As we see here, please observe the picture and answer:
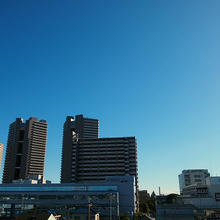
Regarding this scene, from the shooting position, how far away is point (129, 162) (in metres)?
128

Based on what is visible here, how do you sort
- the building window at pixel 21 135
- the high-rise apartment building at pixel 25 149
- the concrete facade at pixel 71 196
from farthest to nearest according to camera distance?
the building window at pixel 21 135 < the high-rise apartment building at pixel 25 149 < the concrete facade at pixel 71 196

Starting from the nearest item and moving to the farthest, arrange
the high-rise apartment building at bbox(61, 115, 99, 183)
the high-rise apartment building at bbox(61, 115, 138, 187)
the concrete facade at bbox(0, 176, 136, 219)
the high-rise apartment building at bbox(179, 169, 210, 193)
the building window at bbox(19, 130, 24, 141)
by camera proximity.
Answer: the concrete facade at bbox(0, 176, 136, 219), the high-rise apartment building at bbox(61, 115, 138, 187), the high-rise apartment building at bbox(61, 115, 99, 183), the high-rise apartment building at bbox(179, 169, 210, 193), the building window at bbox(19, 130, 24, 141)

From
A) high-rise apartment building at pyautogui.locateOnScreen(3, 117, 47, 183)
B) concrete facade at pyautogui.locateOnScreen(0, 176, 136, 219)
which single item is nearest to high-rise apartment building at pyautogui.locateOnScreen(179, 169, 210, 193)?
concrete facade at pyautogui.locateOnScreen(0, 176, 136, 219)

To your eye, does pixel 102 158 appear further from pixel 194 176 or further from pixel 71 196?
pixel 194 176

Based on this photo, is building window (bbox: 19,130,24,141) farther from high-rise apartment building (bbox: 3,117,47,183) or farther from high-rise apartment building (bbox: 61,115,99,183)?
high-rise apartment building (bbox: 61,115,99,183)

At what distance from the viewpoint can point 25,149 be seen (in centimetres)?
17888

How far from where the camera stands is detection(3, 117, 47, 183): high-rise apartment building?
174125mm

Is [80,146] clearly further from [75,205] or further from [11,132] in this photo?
[11,132]

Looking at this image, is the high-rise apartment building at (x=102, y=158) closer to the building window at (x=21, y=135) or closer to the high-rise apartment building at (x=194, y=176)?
the building window at (x=21, y=135)

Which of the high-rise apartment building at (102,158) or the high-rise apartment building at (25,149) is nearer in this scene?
the high-rise apartment building at (102,158)

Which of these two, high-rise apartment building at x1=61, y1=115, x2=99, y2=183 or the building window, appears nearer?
high-rise apartment building at x1=61, y1=115, x2=99, y2=183

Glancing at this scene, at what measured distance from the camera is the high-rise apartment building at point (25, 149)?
174m

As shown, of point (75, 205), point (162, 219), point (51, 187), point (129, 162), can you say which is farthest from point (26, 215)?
point (129, 162)

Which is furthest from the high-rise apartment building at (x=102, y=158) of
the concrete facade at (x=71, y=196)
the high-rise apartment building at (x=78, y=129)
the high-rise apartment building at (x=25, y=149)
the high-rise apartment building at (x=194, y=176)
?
the high-rise apartment building at (x=194, y=176)
